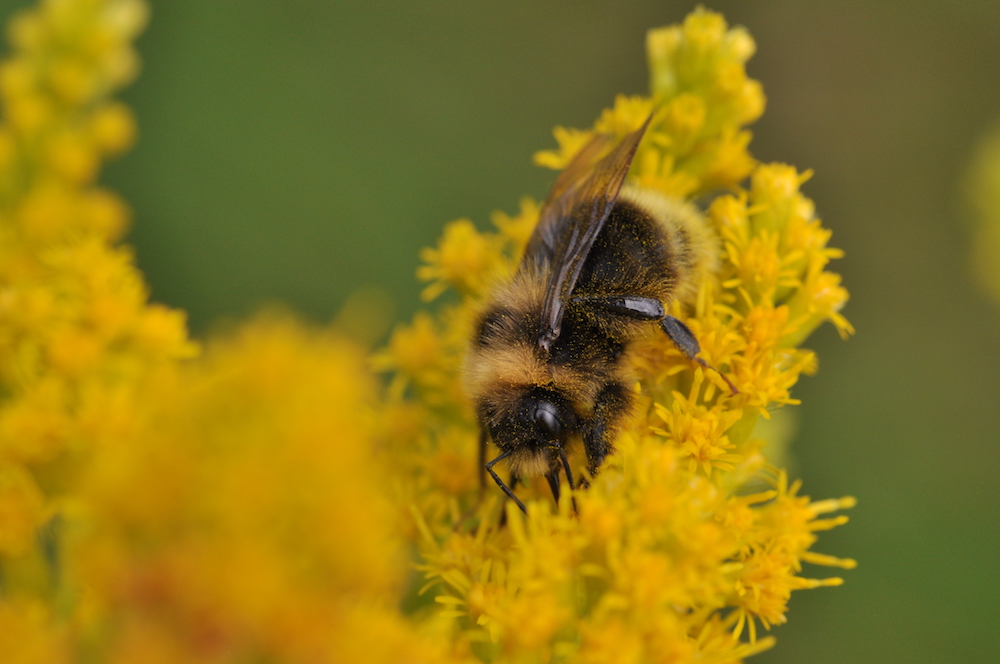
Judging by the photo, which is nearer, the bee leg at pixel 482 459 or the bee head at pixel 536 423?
the bee head at pixel 536 423

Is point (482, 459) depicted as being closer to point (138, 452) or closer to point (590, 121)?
point (138, 452)

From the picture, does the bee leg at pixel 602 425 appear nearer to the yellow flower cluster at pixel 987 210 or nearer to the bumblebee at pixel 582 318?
the bumblebee at pixel 582 318

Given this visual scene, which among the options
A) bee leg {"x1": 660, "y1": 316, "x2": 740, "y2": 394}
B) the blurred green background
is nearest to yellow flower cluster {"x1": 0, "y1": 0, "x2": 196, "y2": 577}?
bee leg {"x1": 660, "y1": 316, "x2": 740, "y2": 394}

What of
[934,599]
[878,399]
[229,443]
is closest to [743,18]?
[878,399]

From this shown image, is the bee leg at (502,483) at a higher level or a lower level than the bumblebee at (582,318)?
lower

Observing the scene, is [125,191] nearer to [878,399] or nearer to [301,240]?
[301,240]

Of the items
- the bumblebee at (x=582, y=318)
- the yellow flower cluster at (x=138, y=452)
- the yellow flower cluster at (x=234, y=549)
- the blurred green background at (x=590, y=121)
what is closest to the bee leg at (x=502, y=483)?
the bumblebee at (x=582, y=318)
